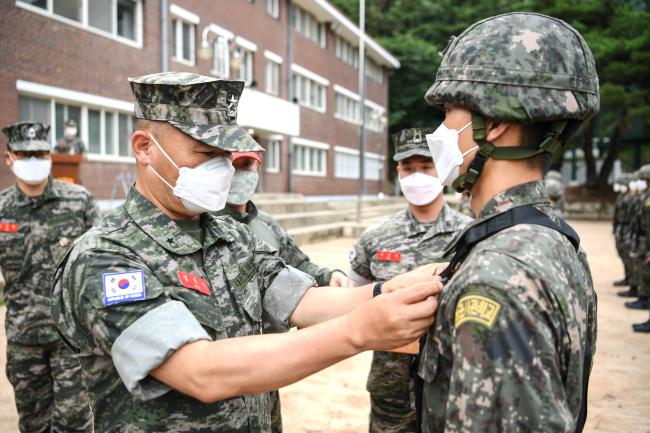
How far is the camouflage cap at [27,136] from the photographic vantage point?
501 centimetres

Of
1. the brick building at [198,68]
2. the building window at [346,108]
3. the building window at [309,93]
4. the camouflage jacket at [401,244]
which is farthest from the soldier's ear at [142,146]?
the building window at [346,108]

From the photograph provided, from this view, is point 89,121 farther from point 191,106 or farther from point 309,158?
point 309,158

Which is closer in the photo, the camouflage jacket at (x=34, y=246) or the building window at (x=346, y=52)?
the camouflage jacket at (x=34, y=246)

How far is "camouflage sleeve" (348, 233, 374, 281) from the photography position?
446 centimetres

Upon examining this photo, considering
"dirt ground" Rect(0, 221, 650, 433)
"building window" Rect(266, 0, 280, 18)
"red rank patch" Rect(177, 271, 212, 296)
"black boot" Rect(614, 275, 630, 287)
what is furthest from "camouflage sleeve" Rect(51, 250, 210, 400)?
"building window" Rect(266, 0, 280, 18)

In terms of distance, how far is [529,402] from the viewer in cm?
143

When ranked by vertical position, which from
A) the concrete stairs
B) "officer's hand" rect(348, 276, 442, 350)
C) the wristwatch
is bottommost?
the concrete stairs

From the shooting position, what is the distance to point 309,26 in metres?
28.0

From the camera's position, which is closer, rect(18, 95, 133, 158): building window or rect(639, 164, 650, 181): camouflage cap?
rect(639, 164, 650, 181): camouflage cap

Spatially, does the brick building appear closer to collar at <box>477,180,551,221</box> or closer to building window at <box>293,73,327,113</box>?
building window at <box>293,73,327,113</box>

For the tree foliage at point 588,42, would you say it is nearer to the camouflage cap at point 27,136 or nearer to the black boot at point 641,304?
the black boot at point 641,304

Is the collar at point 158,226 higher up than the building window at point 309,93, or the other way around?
the building window at point 309,93

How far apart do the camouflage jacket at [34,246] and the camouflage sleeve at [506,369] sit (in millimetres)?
3696

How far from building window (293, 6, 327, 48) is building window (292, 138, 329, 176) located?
200 inches
